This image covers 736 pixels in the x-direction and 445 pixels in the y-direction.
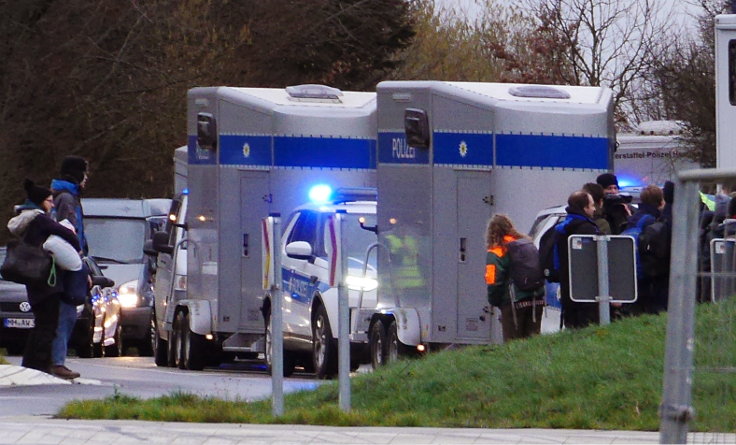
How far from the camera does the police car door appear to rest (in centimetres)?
1817

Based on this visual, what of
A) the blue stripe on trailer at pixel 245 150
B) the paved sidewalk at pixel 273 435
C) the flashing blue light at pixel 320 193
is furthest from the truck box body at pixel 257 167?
the paved sidewalk at pixel 273 435

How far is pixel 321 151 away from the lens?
64.3 feet

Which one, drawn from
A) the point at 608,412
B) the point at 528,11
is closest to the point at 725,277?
the point at 608,412

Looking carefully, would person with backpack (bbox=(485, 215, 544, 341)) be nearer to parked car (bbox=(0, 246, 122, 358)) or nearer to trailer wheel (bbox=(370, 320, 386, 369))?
trailer wheel (bbox=(370, 320, 386, 369))

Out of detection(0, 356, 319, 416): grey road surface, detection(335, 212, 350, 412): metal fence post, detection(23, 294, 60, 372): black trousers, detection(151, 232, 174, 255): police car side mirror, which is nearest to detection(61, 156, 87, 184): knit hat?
detection(23, 294, 60, 372): black trousers

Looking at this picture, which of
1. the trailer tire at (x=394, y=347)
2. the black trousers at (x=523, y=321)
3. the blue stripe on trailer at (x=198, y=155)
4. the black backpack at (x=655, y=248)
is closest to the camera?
the black backpack at (x=655, y=248)

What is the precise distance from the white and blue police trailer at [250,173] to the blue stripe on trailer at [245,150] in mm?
11

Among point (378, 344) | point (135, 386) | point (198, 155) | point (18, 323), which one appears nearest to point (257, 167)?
point (198, 155)

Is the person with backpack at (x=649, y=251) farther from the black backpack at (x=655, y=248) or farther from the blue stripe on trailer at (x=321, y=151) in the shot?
the blue stripe on trailer at (x=321, y=151)

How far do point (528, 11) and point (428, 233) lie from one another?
36.1m

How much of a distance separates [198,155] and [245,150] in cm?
108

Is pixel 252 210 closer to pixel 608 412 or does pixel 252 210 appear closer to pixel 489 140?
pixel 489 140

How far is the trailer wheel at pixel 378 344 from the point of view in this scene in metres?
17.2

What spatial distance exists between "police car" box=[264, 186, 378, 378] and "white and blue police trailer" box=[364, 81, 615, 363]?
25.8 inches
